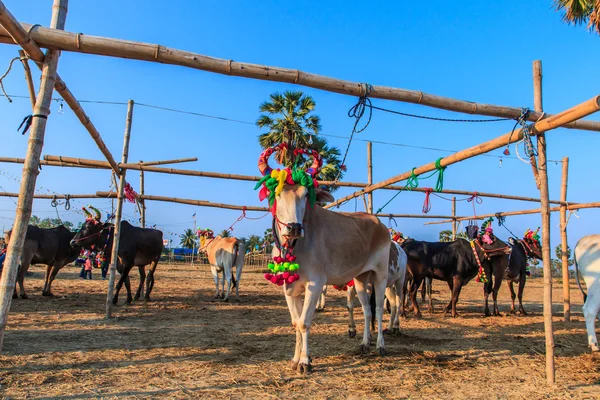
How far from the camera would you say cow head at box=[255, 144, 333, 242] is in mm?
4676

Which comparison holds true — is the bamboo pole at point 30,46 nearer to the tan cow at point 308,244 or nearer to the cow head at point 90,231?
the tan cow at point 308,244

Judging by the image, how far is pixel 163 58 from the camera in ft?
13.3

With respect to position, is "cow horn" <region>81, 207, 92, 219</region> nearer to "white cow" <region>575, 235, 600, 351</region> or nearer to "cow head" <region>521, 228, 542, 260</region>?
"white cow" <region>575, 235, 600, 351</region>

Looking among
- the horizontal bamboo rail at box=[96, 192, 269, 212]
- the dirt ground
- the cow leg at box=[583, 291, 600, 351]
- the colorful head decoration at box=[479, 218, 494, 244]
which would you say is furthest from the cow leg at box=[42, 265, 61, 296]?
the cow leg at box=[583, 291, 600, 351]

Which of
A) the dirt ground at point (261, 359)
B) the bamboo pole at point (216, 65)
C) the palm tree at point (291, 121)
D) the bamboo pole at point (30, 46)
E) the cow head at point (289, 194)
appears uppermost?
the palm tree at point (291, 121)

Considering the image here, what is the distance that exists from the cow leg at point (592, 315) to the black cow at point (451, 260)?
4.74 meters

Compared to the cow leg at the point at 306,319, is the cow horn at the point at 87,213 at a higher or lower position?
higher

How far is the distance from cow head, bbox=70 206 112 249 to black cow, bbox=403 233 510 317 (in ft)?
27.8

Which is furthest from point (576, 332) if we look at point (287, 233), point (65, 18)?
point (65, 18)

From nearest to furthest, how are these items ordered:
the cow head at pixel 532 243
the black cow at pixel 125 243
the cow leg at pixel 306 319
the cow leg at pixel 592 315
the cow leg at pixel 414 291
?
the cow leg at pixel 306 319 < the cow leg at pixel 592 315 < the cow leg at pixel 414 291 < the black cow at pixel 125 243 < the cow head at pixel 532 243

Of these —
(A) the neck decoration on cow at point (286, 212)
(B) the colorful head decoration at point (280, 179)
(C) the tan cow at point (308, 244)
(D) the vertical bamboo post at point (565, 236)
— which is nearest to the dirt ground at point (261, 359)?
(C) the tan cow at point (308, 244)

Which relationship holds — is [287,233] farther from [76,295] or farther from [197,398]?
[76,295]

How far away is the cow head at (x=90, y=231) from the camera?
10.7 meters

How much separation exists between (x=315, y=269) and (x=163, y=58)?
2.94m
